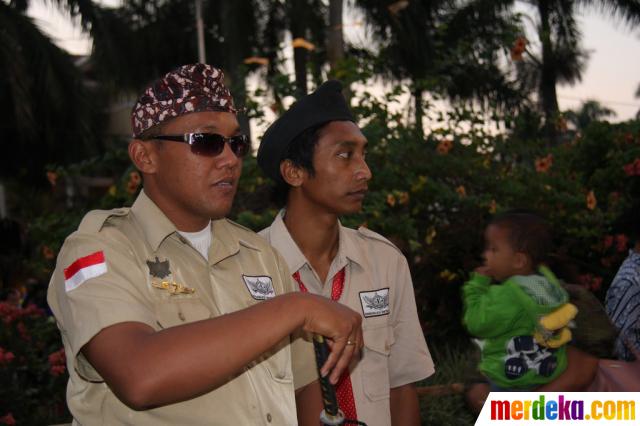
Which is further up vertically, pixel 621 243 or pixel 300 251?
pixel 300 251

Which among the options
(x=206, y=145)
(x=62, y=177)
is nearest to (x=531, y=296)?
(x=206, y=145)

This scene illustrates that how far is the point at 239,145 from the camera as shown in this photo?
2539 millimetres

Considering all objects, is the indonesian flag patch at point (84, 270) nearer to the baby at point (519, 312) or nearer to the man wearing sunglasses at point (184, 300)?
the man wearing sunglasses at point (184, 300)

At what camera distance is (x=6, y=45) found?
697 inches

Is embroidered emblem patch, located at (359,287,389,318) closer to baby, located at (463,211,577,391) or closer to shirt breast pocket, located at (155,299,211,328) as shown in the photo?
baby, located at (463,211,577,391)

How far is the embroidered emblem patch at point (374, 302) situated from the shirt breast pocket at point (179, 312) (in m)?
1.09

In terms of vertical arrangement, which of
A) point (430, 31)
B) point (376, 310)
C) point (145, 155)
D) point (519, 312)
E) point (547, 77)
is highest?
point (430, 31)

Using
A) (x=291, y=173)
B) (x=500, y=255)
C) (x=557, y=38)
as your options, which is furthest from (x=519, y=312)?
(x=557, y=38)

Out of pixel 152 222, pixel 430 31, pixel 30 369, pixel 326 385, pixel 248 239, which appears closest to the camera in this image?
pixel 326 385

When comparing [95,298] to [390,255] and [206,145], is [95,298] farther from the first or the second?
[390,255]

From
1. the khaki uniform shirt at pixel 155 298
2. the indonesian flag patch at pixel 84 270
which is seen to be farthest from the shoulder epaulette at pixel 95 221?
the indonesian flag patch at pixel 84 270

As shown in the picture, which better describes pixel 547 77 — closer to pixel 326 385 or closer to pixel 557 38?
pixel 557 38

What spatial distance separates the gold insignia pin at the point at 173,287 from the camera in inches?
85.9

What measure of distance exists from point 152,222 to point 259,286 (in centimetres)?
40
